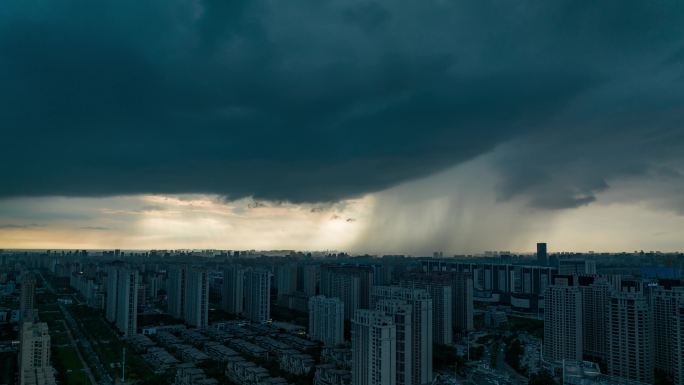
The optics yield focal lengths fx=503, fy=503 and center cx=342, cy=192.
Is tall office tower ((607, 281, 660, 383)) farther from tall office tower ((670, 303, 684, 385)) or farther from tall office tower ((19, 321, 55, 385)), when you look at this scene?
tall office tower ((19, 321, 55, 385))

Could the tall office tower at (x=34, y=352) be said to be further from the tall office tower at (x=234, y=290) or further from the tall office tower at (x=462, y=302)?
the tall office tower at (x=462, y=302)

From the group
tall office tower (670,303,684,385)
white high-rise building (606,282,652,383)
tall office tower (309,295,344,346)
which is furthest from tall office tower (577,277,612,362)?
tall office tower (309,295,344,346)

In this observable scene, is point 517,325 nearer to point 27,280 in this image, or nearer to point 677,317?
point 677,317

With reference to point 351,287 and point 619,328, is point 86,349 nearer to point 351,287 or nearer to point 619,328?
point 351,287

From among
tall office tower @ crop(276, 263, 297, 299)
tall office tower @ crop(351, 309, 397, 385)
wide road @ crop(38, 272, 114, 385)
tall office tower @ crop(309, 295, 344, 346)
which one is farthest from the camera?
tall office tower @ crop(276, 263, 297, 299)

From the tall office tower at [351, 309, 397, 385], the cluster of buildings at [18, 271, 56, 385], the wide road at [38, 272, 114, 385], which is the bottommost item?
the wide road at [38, 272, 114, 385]
